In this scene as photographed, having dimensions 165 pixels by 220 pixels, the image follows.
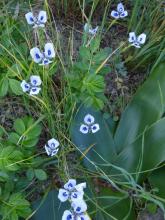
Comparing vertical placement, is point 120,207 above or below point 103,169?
below

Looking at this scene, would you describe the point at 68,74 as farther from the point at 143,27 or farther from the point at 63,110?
the point at 143,27

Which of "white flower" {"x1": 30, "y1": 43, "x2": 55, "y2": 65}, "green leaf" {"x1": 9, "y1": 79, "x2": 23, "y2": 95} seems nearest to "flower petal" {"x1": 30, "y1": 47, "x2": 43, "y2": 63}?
"white flower" {"x1": 30, "y1": 43, "x2": 55, "y2": 65}

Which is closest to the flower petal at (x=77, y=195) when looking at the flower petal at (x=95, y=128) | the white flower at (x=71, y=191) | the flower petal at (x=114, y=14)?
the white flower at (x=71, y=191)

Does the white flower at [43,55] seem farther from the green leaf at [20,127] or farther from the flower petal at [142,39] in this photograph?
the flower petal at [142,39]

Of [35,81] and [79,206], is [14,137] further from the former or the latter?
[79,206]

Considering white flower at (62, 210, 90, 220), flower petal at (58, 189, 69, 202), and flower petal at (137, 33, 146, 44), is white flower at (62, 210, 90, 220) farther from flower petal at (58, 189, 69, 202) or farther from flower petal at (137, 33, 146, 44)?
flower petal at (137, 33, 146, 44)

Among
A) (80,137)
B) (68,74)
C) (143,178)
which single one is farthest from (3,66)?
(143,178)

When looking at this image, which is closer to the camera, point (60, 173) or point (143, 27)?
point (60, 173)
